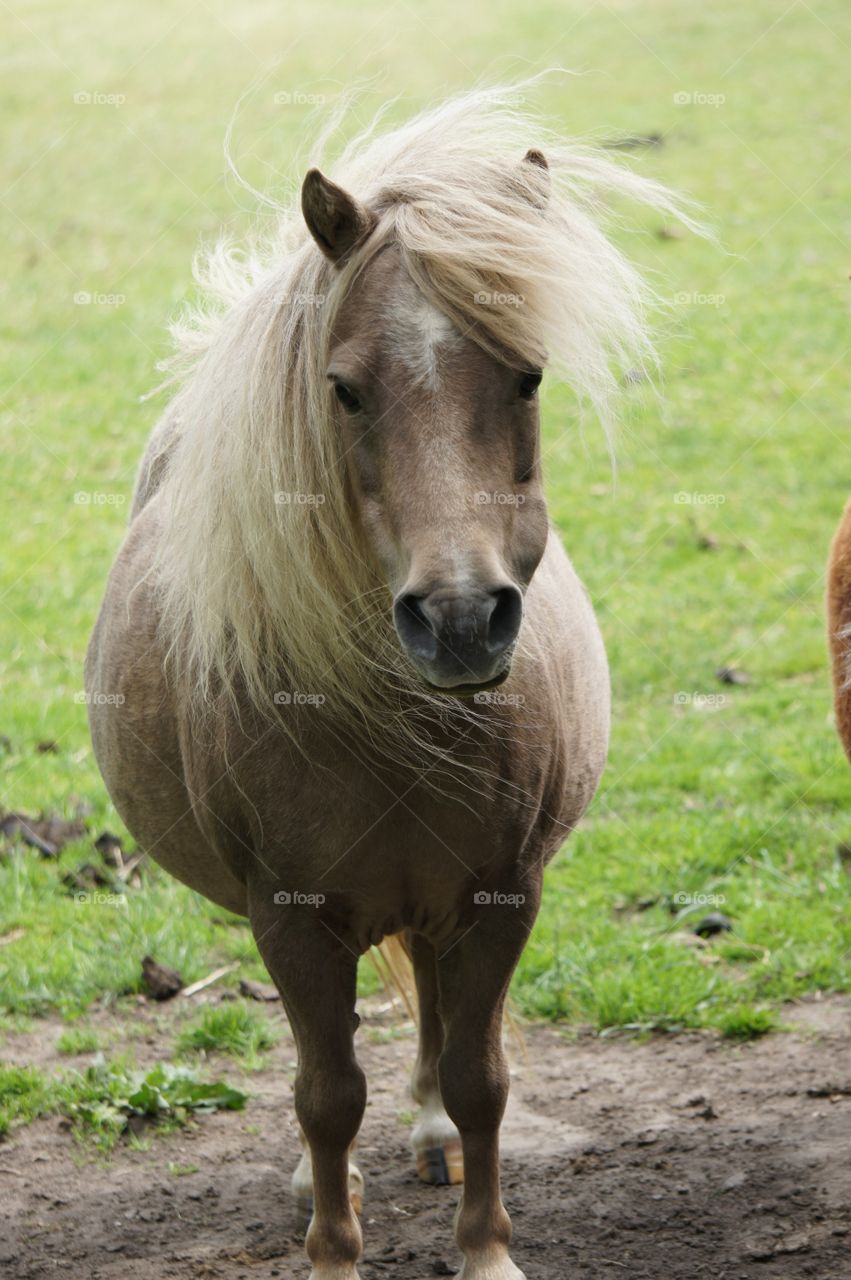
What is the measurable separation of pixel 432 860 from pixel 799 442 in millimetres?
7415

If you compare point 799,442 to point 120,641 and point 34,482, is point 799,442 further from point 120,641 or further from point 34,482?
point 120,641

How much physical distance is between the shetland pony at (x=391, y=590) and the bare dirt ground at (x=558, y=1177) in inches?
15.2

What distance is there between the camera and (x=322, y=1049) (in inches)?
118

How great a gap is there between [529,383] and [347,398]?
342 millimetres

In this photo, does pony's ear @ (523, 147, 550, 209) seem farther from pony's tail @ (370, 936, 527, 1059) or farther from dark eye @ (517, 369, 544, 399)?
pony's tail @ (370, 936, 527, 1059)

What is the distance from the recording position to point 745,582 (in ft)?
26.0

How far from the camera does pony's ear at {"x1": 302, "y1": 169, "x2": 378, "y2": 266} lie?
96.9 inches

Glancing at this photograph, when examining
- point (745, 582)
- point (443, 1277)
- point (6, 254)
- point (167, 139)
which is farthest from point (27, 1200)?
point (167, 139)

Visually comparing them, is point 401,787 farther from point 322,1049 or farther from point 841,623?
point 841,623

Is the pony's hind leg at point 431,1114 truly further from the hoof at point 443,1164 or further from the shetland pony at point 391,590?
the shetland pony at point 391,590

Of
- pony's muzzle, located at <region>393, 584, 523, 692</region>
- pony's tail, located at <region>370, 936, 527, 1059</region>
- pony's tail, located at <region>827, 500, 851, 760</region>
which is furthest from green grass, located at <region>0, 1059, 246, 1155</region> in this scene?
pony's muzzle, located at <region>393, 584, 523, 692</region>

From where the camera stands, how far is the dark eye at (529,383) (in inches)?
100

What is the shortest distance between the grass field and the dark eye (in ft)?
1.47

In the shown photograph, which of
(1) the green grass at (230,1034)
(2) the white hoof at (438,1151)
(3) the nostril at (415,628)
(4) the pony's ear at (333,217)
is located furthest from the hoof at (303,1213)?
(4) the pony's ear at (333,217)
